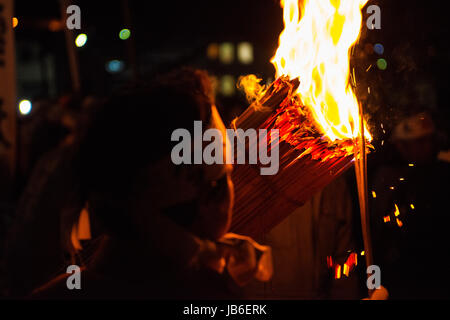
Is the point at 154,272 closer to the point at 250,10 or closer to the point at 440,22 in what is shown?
the point at 440,22

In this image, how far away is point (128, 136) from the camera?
5.08 ft

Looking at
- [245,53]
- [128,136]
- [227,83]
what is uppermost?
[245,53]

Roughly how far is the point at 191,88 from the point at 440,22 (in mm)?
5127

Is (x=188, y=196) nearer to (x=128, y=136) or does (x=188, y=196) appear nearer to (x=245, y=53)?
(x=128, y=136)

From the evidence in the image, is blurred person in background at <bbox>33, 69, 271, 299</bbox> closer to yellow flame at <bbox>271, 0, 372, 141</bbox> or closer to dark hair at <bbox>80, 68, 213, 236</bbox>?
dark hair at <bbox>80, 68, 213, 236</bbox>

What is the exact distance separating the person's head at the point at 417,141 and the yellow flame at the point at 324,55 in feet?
8.57

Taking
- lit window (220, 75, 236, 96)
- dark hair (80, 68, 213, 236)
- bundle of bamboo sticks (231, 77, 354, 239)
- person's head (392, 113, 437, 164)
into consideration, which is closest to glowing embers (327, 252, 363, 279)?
bundle of bamboo sticks (231, 77, 354, 239)

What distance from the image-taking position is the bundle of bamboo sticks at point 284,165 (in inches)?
78.5

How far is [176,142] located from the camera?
61.6 inches

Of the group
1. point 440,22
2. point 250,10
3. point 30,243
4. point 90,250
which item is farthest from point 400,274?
point 250,10

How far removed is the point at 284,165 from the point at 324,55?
502 millimetres

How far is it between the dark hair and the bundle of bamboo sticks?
0.44 metres

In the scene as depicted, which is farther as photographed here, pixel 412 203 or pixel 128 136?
pixel 412 203

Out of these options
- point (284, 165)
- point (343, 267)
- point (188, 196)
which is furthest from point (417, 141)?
point (188, 196)
